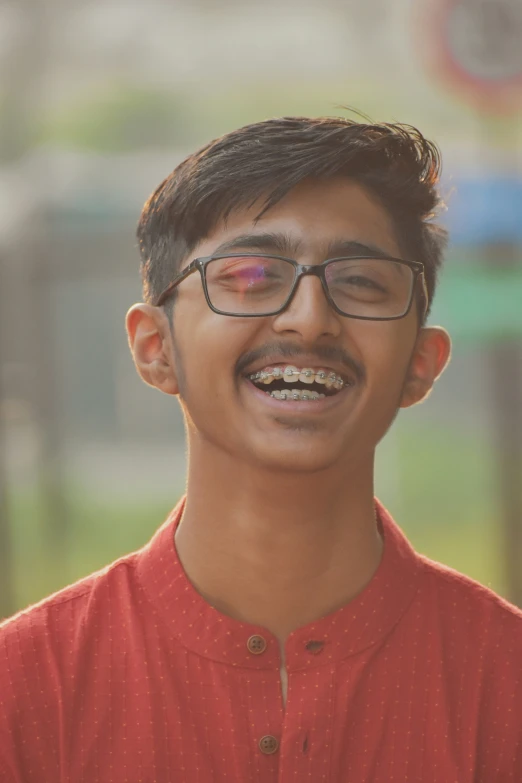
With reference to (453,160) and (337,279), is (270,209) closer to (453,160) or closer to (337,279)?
(337,279)

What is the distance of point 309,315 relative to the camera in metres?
1.48

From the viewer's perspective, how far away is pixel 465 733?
152cm

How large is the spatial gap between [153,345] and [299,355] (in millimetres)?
312

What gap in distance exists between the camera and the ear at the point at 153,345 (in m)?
1.69

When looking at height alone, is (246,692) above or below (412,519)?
above

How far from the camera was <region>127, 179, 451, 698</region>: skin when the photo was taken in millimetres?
1513

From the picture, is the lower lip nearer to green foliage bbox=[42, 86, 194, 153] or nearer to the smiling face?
the smiling face

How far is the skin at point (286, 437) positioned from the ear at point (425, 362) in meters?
0.03

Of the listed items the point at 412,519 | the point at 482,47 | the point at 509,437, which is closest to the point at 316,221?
the point at 482,47

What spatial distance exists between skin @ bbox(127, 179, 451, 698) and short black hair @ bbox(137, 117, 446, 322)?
0.03 metres

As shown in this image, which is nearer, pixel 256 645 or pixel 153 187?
pixel 256 645

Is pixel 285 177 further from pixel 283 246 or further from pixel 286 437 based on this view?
pixel 286 437

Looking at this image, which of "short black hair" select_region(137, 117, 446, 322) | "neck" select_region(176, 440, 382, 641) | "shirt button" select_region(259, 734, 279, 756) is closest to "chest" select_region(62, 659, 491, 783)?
"shirt button" select_region(259, 734, 279, 756)

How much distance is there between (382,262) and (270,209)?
183 mm
